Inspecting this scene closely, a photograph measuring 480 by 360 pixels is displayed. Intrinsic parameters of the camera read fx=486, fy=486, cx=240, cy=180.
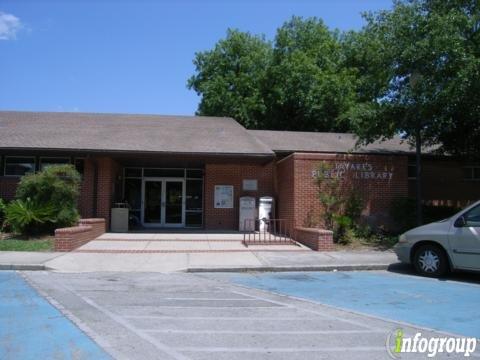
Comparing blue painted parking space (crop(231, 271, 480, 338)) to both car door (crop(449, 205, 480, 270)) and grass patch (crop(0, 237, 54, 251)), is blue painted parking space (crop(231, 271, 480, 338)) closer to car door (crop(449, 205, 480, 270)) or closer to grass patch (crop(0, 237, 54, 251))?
car door (crop(449, 205, 480, 270))

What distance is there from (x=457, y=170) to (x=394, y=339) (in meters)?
17.8

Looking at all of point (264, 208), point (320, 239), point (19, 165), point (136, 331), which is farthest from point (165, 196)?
point (136, 331)

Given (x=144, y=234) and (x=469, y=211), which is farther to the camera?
(x=144, y=234)

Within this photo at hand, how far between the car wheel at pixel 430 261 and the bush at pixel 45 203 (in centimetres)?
1102

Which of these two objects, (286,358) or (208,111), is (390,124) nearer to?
(286,358)

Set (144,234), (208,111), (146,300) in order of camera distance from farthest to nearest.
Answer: (208,111), (144,234), (146,300)

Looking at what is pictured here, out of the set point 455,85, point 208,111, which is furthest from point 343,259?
point 208,111

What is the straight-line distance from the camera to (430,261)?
1079 centimetres

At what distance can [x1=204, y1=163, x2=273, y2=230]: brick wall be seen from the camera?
20922mm

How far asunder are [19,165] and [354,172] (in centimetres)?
1309

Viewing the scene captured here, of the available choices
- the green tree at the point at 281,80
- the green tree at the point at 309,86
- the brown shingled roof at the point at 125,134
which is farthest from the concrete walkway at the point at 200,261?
the green tree at the point at 309,86

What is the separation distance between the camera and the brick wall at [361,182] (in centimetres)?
1708

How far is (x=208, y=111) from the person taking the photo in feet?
116

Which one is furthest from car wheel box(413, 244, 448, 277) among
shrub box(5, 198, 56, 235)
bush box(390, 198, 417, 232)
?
shrub box(5, 198, 56, 235)
